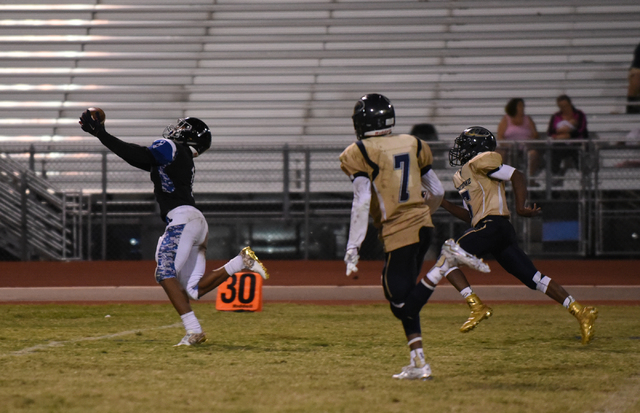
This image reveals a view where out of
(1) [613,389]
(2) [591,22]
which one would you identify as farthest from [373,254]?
(1) [613,389]

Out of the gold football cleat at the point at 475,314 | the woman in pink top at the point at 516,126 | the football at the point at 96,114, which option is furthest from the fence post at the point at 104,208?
the gold football cleat at the point at 475,314

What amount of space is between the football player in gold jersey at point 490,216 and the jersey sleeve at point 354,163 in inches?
64.8

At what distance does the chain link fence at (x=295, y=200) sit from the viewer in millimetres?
13578

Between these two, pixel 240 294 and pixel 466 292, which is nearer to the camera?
pixel 466 292

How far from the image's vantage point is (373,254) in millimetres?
14398

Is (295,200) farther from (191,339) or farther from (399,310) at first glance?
(399,310)

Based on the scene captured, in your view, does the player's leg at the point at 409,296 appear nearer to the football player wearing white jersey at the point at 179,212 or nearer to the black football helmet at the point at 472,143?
the football player wearing white jersey at the point at 179,212

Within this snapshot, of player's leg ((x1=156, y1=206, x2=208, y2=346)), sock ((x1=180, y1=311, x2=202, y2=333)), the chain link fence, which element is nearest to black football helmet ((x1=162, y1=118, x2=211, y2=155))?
player's leg ((x1=156, y1=206, x2=208, y2=346))

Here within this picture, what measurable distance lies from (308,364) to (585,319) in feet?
7.13

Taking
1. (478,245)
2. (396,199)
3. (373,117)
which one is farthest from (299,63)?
(396,199)

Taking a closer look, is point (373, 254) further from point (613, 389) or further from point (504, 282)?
point (613, 389)

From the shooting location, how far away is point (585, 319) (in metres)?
6.30

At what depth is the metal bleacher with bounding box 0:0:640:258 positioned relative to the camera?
16.7 metres

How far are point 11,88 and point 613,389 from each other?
50.4 ft
